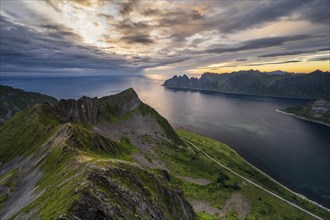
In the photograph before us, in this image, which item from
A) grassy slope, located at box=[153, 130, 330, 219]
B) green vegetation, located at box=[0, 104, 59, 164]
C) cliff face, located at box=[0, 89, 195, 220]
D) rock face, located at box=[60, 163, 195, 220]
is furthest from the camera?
grassy slope, located at box=[153, 130, 330, 219]

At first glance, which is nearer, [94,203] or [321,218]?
[94,203]

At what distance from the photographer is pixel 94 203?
3634 cm

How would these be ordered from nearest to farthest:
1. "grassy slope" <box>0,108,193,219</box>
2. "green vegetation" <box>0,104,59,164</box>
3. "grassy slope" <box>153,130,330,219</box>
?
"grassy slope" <box>0,108,193,219</box>, "green vegetation" <box>0,104,59,164</box>, "grassy slope" <box>153,130,330,219</box>

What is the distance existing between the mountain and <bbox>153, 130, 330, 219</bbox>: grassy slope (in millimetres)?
615

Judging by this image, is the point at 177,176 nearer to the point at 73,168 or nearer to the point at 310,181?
the point at 73,168

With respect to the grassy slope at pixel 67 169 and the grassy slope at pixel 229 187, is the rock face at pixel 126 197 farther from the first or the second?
the grassy slope at pixel 229 187

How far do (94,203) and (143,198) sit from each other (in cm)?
1515

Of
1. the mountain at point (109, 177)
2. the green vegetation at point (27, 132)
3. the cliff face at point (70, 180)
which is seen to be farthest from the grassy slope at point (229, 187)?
the green vegetation at point (27, 132)

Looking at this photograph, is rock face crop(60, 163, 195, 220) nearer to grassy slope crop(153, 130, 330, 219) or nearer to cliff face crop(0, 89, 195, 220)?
cliff face crop(0, 89, 195, 220)

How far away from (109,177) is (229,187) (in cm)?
11232

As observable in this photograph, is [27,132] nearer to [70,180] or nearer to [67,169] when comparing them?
[67,169]

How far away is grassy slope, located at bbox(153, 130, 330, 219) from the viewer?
11650cm

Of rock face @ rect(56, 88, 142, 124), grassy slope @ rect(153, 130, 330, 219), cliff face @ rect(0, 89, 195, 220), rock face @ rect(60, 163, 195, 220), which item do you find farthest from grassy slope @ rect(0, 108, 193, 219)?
grassy slope @ rect(153, 130, 330, 219)

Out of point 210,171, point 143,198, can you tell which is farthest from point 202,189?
point 143,198
